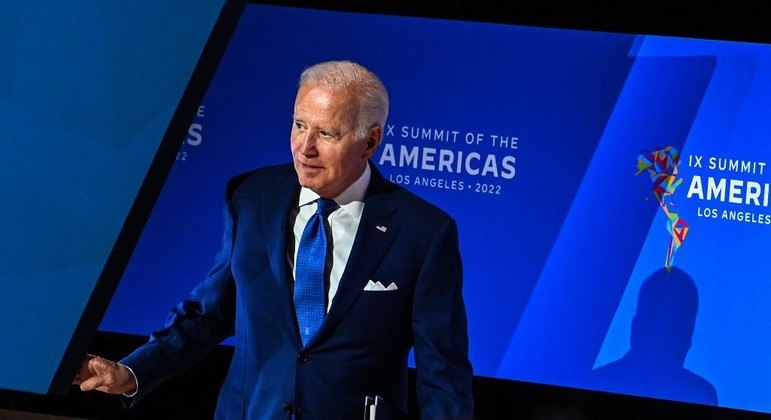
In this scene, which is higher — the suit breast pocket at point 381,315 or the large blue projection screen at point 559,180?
the large blue projection screen at point 559,180

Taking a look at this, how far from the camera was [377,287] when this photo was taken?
2137 millimetres

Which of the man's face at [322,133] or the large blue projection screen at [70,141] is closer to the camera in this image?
the large blue projection screen at [70,141]

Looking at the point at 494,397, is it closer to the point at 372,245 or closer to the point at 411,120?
the point at 411,120

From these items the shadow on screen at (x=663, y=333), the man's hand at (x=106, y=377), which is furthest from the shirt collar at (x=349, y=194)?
the shadow on screen at (x=663, y=333)

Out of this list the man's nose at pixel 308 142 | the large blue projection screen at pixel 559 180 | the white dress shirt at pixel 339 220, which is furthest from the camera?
the large blue projection screen at pixel 559 180

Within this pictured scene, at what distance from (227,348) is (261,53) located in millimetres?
1376

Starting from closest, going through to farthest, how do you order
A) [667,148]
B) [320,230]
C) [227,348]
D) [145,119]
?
[145,119]
[320,230]
[667,148]
[227,348]

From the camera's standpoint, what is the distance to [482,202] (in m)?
4.86

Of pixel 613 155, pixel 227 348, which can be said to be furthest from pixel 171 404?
pixel 613 155

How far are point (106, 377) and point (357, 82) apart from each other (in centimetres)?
72

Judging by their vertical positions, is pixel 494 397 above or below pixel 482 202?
below

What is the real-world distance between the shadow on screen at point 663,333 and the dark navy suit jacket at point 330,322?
2.67 meters

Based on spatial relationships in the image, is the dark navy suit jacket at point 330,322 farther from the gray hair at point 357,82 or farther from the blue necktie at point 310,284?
the gray hair at point 357,82

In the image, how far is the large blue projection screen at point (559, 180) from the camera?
470 cm
